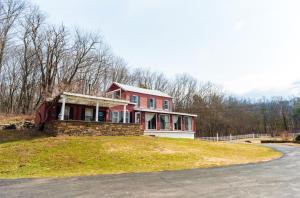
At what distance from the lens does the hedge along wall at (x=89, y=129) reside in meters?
16.6

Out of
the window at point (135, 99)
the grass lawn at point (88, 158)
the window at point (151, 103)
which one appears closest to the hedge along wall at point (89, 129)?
the grass lawn at point (88, 158)

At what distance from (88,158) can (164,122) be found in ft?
55.9

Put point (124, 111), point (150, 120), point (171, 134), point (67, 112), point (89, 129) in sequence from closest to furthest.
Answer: point (89, 129), point (124, 111), point (67, 112), point (150, 120), point (171, 134)

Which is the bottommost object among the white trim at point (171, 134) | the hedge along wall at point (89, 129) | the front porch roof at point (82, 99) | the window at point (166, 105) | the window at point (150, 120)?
the white trim at point (171, 134)

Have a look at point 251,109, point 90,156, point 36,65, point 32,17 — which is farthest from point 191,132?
point 251,109

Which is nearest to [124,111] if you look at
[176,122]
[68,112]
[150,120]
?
[68,112]

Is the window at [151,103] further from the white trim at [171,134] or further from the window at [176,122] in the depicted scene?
the white trim at [171,134]

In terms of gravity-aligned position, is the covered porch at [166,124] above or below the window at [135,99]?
below

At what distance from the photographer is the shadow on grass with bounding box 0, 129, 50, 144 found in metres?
16.2

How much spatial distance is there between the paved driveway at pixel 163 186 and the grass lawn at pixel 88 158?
1.80 metres

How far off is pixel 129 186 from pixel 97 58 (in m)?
32.1

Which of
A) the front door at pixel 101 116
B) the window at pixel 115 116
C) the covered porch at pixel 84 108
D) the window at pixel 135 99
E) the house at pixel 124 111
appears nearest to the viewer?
the house at pixel 124 111

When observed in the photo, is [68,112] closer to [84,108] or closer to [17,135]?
[84,108]

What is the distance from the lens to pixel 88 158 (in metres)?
12.2
